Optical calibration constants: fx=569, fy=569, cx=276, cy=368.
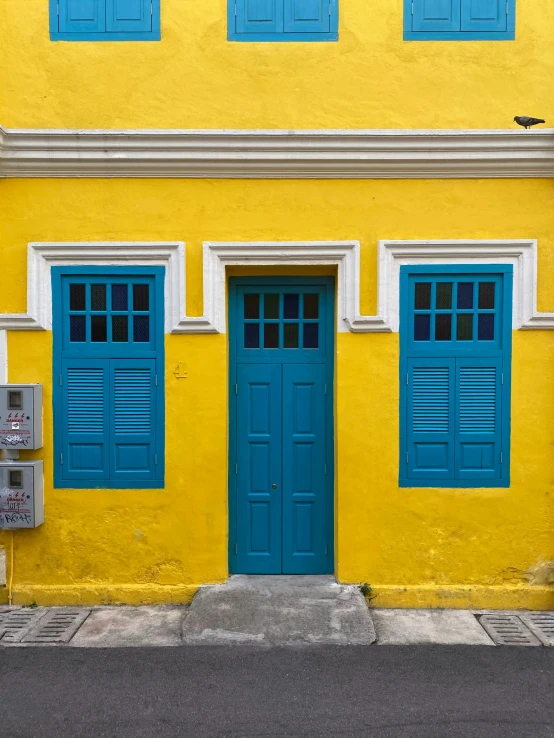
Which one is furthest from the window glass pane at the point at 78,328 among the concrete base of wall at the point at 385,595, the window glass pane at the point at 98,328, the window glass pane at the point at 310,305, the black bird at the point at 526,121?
the black bird at the point at 526,121

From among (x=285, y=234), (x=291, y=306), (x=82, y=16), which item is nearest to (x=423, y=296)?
(x=291, y=306)

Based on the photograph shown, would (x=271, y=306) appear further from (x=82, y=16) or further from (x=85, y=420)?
(x=82, y=16)

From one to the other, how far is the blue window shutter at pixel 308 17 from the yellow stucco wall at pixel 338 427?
1.33 meters

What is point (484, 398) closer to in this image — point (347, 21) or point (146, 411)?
point (146, 411)

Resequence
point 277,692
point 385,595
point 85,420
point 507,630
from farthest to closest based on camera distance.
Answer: point 85,420 < point 385,595 < point 507,630 < point 277,692

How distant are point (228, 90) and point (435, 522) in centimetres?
422

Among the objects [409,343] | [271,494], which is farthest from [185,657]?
[409,343]

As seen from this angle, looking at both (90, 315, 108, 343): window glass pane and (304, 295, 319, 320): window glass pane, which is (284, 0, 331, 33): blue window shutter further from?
(90, 315, 108, 343): window glass pane

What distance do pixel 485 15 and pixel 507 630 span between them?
524 cm

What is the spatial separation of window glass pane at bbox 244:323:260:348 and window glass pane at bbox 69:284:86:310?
1.48 meters

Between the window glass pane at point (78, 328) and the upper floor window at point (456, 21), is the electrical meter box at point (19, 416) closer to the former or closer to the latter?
the window glass pane at point (78, 328)

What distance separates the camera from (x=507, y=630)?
15.1ft

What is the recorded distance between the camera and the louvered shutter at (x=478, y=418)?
5.07 m

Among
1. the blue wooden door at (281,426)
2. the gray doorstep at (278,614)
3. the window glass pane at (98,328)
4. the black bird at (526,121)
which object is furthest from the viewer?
the blue wooden door at (281,426)
